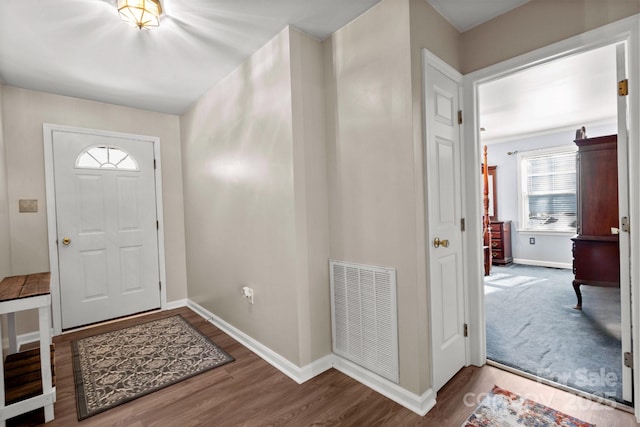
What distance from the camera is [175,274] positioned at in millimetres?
3891

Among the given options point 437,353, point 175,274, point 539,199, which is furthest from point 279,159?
point 539,199

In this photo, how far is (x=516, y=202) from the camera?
5941 millimetres

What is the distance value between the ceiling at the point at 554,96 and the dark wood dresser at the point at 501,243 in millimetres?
1781

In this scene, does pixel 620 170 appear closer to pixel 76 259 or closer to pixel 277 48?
pixel 277 48

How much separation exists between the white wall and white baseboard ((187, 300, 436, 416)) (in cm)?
511

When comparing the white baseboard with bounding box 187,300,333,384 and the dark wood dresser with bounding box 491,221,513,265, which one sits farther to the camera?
the dark wood dresser with bounding box 491,221,513,265

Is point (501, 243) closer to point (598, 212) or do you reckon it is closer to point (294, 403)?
point (598, 212)

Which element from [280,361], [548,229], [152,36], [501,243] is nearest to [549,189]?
[548,229]

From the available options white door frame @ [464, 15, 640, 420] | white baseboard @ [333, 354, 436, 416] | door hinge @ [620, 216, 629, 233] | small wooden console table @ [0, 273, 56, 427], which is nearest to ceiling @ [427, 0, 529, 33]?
white door frame @ [464, 15, 640, 420]

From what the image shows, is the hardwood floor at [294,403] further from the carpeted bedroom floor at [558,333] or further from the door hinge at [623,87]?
the door hinge at [623,87]

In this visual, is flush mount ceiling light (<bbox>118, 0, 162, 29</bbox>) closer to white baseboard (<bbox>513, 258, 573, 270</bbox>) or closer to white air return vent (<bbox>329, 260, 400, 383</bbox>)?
white air return vent (<bbox>329, 260, 400, 383</bbox>)

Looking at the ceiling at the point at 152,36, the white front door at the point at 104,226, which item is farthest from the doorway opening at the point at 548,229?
the white front door at the point at 104,226

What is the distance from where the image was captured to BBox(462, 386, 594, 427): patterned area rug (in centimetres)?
166

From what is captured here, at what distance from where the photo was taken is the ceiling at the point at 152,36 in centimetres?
190
